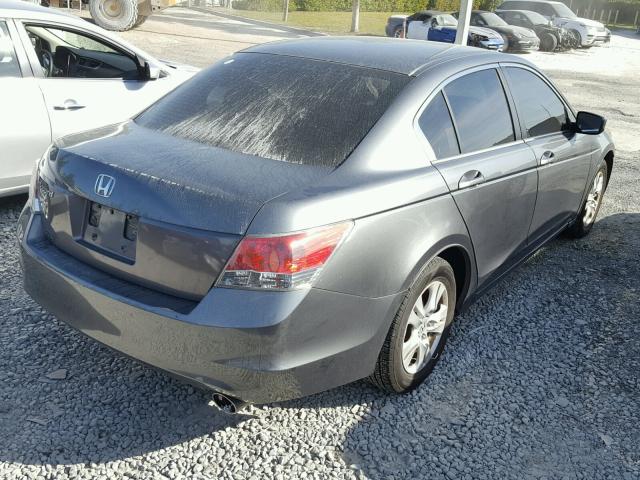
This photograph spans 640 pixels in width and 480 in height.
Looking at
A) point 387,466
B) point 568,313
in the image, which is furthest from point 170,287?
point 568,313

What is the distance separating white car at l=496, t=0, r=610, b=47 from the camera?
90.3 feet

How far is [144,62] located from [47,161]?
272 centimetres

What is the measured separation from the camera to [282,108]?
3131mm

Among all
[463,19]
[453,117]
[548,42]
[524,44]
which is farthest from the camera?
[548,42]

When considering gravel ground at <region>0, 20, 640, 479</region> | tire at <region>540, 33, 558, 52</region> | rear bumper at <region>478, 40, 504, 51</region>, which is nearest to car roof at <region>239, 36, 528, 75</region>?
gravel ground at <region>0, 20, 640, 479</region>

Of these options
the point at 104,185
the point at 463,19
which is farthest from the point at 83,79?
the point at 463,19

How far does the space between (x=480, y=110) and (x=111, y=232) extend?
2028 millimetres

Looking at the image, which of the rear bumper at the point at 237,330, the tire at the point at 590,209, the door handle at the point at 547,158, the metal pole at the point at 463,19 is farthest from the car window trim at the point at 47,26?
the metal pole at the point at 463,19

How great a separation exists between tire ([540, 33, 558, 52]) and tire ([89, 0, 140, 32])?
51.3ft

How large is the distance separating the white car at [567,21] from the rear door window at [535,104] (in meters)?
25.3

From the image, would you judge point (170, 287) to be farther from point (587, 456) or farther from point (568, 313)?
point (568, 313)

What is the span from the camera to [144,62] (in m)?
5.53

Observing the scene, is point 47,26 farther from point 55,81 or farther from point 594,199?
point 594,199

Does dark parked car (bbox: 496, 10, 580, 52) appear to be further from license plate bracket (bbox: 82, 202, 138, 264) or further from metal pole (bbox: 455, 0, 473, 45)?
license plate bracket (bbox: 82, 202, 138, 264)
